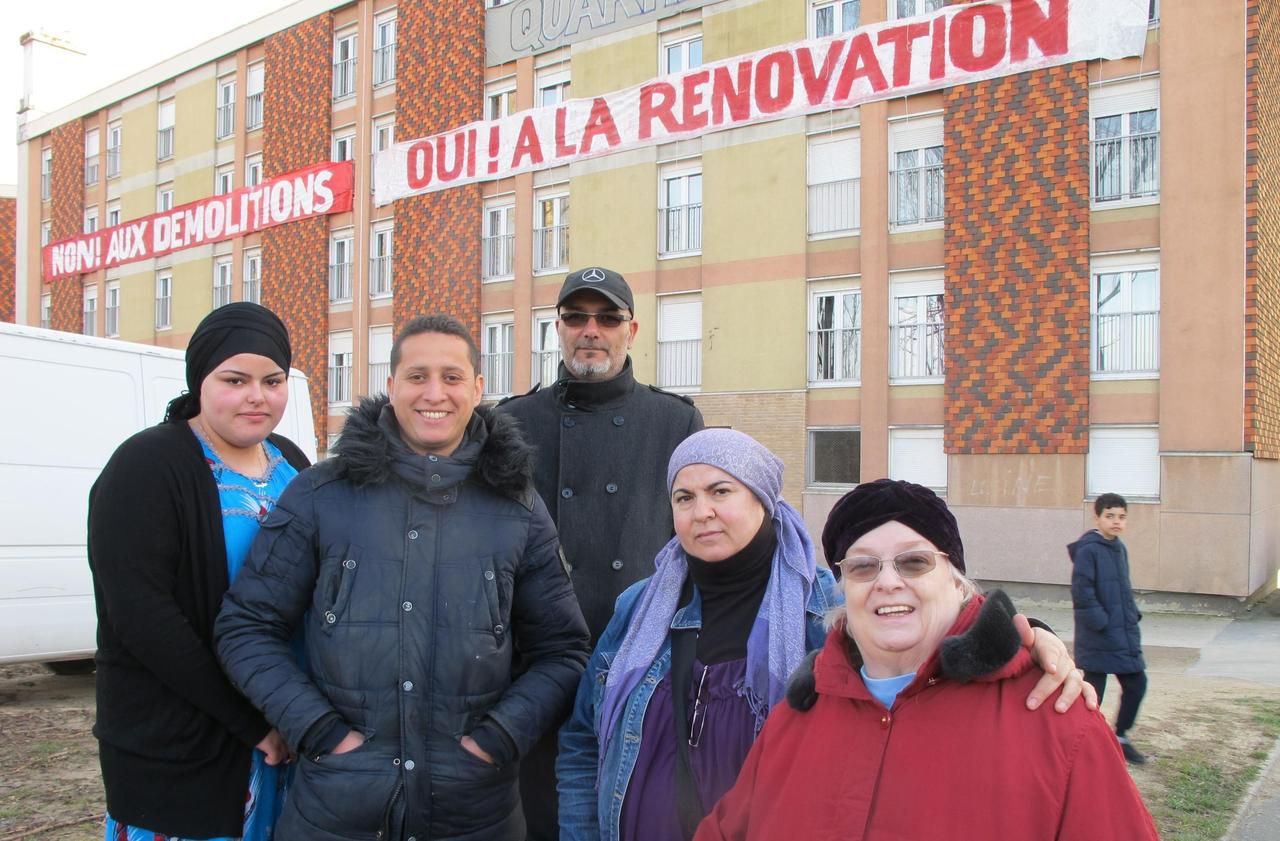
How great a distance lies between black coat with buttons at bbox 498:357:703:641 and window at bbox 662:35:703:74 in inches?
660

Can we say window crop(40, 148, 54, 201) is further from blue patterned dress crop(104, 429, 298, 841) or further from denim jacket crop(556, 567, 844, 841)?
denim jacket crop(556, 567, 844, 841)

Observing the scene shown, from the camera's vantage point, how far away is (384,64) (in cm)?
2323

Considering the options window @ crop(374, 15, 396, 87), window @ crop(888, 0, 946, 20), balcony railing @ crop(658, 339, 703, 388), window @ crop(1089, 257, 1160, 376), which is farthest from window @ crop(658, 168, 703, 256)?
window @ crop(374, 15, 396, 87)

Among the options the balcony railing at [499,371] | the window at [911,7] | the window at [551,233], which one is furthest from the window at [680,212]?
the balcony railing at [499,371]

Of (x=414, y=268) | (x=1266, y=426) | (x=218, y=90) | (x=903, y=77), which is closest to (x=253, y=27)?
(x=218, y=90)

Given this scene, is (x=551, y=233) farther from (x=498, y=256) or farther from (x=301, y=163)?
(x=301, y=163)

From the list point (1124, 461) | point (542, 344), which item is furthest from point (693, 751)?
point (542, 344)

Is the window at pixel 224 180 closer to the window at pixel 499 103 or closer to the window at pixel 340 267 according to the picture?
the window at pixel 340 267

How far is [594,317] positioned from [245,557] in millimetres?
1400

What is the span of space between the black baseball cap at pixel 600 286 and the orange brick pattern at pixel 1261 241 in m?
13.1

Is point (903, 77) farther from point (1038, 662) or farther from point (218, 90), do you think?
point (218, 90)

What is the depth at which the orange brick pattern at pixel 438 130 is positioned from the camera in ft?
70.5

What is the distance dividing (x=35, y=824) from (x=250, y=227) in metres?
23.3

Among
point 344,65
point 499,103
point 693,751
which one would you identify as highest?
point 344,65
